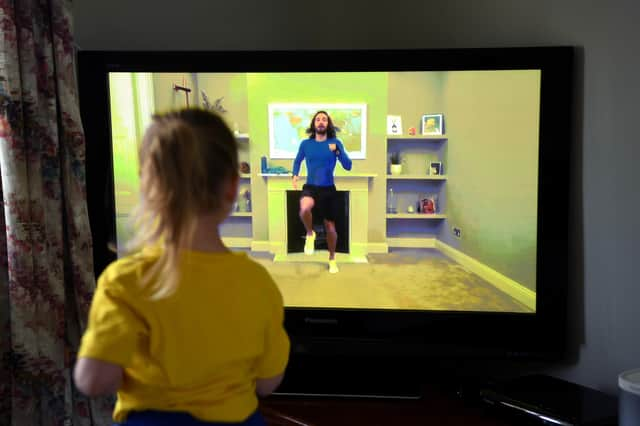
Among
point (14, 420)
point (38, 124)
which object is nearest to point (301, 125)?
point (38, 124)

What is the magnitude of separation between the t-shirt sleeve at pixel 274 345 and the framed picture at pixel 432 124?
38.0 inches

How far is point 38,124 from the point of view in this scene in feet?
5.00

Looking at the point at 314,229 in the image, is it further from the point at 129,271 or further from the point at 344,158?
the point at 129,271

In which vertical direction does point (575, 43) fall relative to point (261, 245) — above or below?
above

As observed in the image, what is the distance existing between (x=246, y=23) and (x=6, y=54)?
808 mm

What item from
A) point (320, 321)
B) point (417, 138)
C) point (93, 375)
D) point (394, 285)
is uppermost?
point (417, 138)

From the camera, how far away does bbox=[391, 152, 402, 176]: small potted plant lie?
162cm

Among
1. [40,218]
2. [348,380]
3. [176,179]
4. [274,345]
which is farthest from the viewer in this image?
[348,380]

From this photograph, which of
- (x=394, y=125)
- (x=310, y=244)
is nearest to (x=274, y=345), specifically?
(x=310, y=244)

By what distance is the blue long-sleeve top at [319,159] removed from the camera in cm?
162

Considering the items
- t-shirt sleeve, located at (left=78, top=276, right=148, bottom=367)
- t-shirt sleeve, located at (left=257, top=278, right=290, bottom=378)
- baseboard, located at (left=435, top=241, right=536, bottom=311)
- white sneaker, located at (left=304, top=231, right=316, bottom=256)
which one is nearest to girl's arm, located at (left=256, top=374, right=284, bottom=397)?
t-shirt sleeve, located at (left=257, top=278, right=290, bottom=378)

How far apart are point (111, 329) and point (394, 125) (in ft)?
3.74

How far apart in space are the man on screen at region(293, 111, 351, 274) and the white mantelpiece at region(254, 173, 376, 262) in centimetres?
3

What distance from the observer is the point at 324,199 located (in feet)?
5.41
